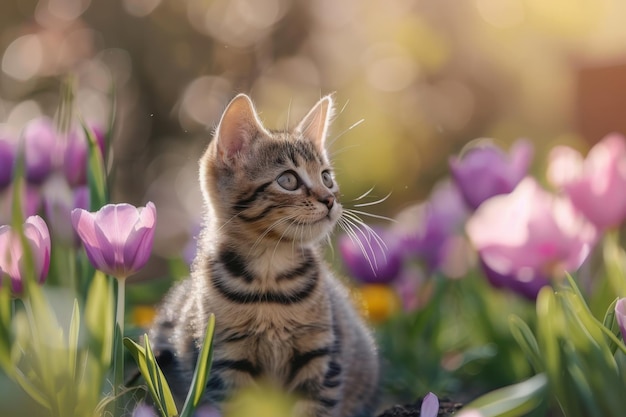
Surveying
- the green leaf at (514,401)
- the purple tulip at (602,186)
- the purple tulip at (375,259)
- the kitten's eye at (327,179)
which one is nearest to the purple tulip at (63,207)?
the kitten's eye at (327,179)

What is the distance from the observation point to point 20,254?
1.18m

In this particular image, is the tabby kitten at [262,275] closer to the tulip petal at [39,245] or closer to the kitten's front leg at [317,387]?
the kitten's front leg at [317,387]

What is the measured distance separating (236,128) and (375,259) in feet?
1.84

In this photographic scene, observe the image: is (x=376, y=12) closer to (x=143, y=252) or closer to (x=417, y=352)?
(x=417, y=352)

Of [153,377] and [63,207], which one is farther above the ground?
[63,207]

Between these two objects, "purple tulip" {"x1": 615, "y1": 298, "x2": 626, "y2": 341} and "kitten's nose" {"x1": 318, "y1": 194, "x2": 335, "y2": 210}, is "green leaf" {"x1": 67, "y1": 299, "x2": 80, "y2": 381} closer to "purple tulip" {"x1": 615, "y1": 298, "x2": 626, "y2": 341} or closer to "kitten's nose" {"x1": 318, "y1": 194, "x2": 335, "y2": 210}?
"kitten's nose" {"x1": 318, "y1": 194, "x2": 335, "y2": 210}

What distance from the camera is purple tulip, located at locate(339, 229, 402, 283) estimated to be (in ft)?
6.56

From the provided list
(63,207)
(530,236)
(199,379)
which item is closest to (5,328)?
(199,379)

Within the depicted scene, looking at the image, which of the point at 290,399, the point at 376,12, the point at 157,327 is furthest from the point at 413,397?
the point at 376,12

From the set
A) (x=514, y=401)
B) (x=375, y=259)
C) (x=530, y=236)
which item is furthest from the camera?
(x=375, y=259)

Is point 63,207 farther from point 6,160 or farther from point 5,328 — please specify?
point 5,328

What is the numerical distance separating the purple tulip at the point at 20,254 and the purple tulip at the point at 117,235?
0.20ft

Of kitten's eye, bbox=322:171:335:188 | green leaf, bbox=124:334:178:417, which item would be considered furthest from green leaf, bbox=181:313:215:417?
kitten's eye, bbox=322:171:335:188

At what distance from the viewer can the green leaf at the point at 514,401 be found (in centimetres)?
107
